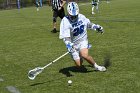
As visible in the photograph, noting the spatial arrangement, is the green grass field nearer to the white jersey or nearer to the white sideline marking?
the white sideline marking

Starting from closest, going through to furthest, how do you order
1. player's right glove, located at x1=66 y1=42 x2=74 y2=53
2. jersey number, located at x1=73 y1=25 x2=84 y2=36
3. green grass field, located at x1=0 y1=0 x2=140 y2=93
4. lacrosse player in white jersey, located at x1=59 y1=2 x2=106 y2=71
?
green grass field, located at x1=0 y1=0 x2=140 y2=93
player's right glove, located at x1=66 y1=42 x2=74 y2=53
lacrosse player in white jersey, located at x1=59 y1=2 x2=106 y2=71
jersey number, located at x1=73 y1=25 x2=84 y2=36

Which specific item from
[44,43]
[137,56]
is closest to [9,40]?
[44,43]

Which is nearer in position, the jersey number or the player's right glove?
the player's right glove

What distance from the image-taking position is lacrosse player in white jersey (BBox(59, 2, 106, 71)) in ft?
29.6

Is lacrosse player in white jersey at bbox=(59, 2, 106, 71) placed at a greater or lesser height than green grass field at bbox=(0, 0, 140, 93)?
greater

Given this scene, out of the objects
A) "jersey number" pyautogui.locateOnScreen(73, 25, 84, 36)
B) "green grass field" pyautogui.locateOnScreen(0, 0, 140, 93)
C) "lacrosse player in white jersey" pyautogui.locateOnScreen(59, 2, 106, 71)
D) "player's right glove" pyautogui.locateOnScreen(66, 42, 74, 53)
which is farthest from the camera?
"jersey number" pyautogui.locateOnScreen(73, 25, 84, 36)

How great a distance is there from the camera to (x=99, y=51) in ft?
39.4

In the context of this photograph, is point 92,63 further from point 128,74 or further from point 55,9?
point 55,9

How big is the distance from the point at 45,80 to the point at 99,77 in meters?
1.24

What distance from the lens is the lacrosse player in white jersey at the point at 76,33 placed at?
9031mm

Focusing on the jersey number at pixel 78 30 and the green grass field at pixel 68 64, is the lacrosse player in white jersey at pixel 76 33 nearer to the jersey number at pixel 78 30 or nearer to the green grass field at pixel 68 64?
the jersey number at pixel 78 30

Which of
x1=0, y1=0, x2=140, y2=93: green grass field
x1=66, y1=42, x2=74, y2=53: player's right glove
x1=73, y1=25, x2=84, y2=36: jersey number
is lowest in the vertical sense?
x1=0, y1=0, x2=140, y2=93: green grass field

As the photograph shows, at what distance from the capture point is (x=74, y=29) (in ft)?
30.4

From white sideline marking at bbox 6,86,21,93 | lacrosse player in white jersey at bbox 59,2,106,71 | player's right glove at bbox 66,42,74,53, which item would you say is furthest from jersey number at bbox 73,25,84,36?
white sideline marking at bbox 6,86,21,93
